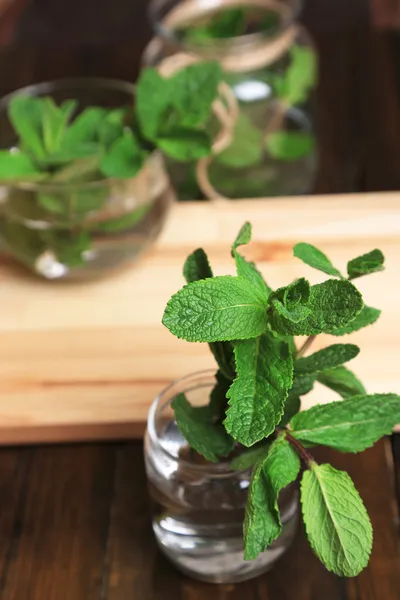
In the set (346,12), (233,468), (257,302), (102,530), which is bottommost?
(346,12)

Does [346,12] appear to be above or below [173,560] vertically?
below

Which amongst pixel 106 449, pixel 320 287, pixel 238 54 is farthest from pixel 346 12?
pixel 320 287

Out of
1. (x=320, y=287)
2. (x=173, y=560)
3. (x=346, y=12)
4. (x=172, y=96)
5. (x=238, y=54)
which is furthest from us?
(x=346, y=12)

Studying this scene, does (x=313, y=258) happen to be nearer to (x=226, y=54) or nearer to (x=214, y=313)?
(x=214, y=313)

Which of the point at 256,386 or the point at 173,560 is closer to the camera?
the point at 256,386

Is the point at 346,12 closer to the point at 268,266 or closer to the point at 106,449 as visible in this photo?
the point at 268,266

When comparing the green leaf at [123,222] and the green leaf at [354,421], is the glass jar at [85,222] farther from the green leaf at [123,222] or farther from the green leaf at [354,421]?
the green leaf at [354,421]

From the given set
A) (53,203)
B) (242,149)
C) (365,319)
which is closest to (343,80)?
(242,149)
